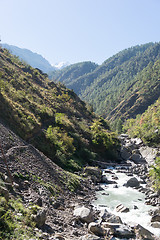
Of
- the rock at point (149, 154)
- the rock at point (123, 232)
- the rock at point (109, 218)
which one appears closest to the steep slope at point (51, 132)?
the rock at point (149, 154)

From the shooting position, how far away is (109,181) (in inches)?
1258

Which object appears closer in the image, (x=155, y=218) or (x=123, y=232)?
(x=123, y=232)

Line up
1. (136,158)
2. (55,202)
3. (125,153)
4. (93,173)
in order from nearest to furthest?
1. (55,202)
2. (93,173)
3. (136,158)
4. (125,153)

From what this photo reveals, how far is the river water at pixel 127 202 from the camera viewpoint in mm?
17667

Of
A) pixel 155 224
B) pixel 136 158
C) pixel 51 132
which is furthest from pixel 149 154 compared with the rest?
pixel 155 224

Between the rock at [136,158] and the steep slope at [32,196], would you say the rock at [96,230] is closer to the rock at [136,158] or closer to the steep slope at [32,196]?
the steep slope at [32,196]

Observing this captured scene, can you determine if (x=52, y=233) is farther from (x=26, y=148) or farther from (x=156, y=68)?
(x=156, y=68)

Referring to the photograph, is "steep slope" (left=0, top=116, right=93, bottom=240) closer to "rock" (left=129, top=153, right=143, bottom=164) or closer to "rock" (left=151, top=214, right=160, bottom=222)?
"rock" (left=151, top=214, right=160, bottom=222)

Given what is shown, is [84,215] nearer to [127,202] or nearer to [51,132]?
[127,202]

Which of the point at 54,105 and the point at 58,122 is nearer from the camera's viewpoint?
the point at 58,122

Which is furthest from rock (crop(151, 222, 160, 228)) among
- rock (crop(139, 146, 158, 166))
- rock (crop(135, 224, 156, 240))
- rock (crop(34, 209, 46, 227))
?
rock (crop(139, 146, 158, 166))

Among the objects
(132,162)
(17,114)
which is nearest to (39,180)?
(17,114)

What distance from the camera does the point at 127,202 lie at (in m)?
23.3

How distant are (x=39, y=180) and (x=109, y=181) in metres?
17.2
